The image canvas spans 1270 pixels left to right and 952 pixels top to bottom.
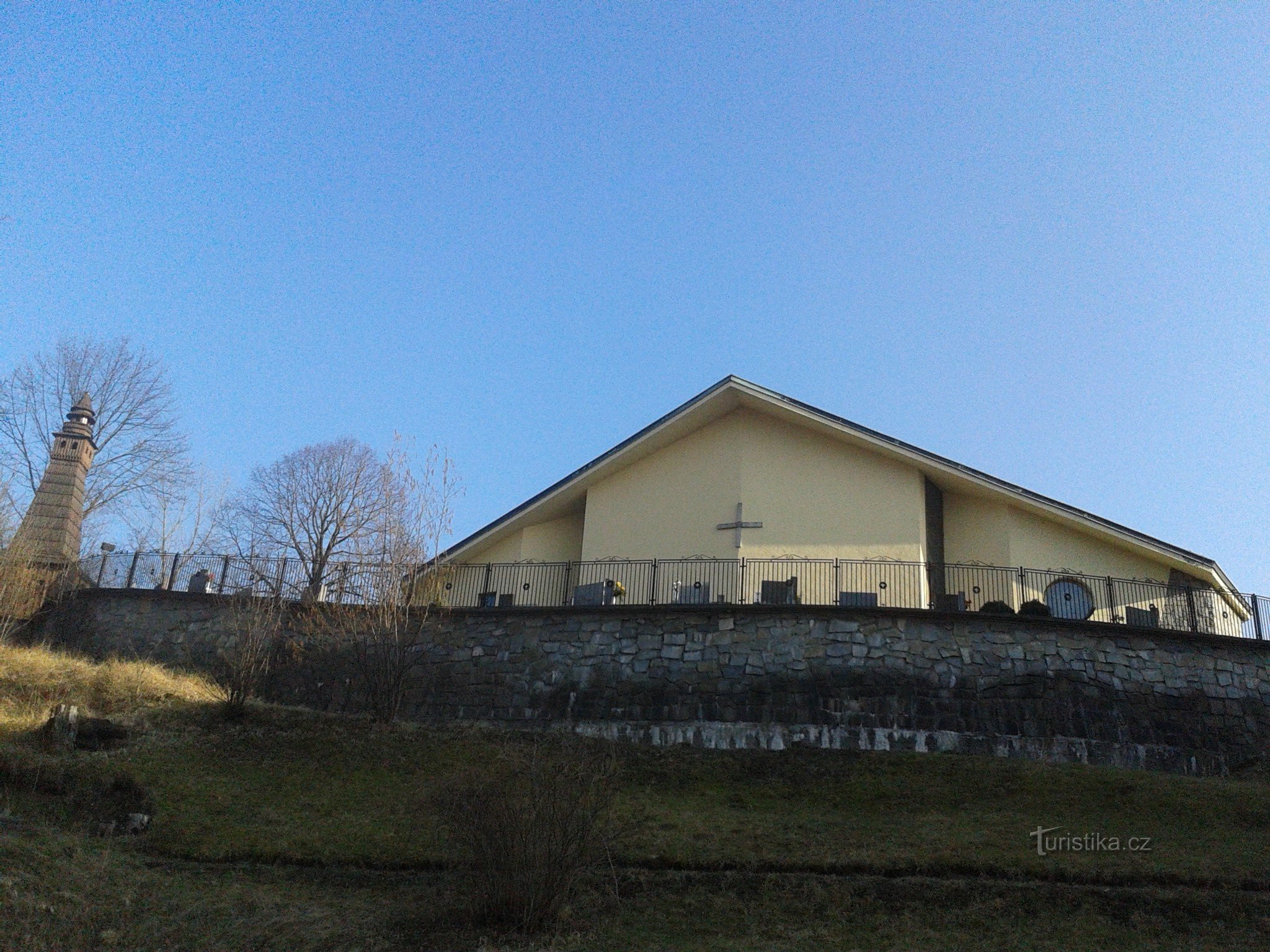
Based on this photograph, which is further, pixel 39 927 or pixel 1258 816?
pixel 1258 816

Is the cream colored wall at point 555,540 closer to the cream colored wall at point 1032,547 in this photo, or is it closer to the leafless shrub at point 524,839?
the cream colored wall at point 1032,547

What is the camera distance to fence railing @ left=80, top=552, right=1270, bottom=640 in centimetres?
2136

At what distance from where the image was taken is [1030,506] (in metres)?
Result: 22.9

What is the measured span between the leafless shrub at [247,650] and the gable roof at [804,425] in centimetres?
399

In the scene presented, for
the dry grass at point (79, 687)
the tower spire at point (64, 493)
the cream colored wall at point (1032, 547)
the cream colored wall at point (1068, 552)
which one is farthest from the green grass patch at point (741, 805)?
the tower spire at point (64, 493)

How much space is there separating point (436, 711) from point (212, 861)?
7200 millimetres

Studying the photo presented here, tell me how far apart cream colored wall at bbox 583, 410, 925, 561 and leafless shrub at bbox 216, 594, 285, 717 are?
7080 millimetres

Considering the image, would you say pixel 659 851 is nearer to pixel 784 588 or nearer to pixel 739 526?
pixel 784 588

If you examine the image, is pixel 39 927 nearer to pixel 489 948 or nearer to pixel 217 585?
pixel 489 948

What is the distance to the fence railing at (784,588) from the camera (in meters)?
21.4

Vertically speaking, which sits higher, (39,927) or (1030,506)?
(1030,506)

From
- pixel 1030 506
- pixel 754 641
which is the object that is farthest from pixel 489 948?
pixel 1030 506

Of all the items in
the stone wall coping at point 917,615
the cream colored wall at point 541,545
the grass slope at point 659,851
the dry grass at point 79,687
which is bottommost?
the grass slope at point 659,851

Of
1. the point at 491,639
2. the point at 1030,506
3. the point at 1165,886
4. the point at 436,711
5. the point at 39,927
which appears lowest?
the point at 39,927
